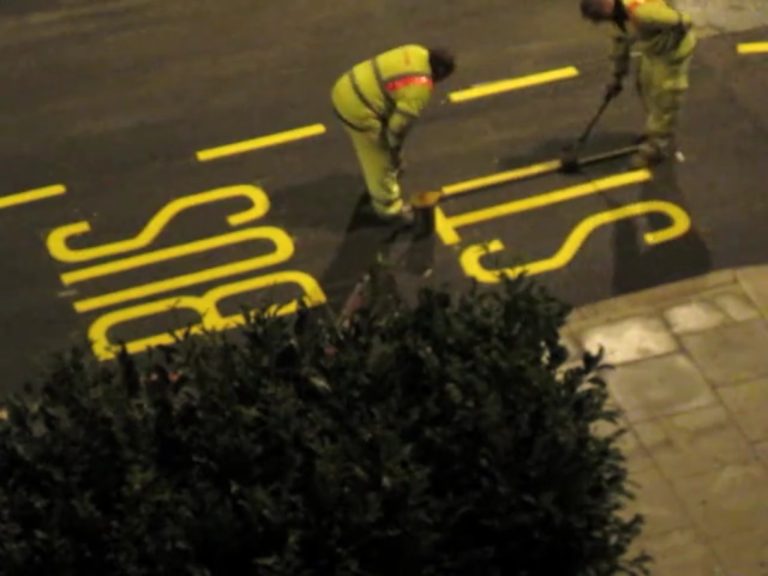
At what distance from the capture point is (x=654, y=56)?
11.1m

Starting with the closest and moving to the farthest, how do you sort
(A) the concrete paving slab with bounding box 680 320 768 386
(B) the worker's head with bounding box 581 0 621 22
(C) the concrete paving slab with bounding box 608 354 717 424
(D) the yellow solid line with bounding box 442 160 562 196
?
(C) the concrete paving slab with bounding box 608 354 717 424 < (A) the concrete paving slab with bounding box 680 320 768 386 < (B) the worker's head with bounding box 581 0 621 22 < (D) the yellow solid line with bounding box 442 160 562 196

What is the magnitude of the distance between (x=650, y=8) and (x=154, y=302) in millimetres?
4439

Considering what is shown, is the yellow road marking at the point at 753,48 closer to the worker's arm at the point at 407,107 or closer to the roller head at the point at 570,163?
the roller head at the point at 570,163

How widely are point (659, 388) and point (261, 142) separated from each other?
4.40 meters

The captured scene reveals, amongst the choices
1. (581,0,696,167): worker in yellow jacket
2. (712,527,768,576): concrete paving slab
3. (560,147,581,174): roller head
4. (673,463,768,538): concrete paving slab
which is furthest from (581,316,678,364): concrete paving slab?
(581,0,696,167): worker in yellow jacket

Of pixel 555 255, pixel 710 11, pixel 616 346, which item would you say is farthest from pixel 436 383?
pixel 710 11

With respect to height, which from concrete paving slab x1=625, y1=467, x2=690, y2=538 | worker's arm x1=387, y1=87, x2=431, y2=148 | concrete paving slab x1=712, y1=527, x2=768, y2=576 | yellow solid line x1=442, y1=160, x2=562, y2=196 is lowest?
concrete paving slab x1=712, y1=527, x2=768, y2=576

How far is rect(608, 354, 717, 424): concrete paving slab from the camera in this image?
31.3ft

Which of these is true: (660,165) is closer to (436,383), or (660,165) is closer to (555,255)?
(555,255)

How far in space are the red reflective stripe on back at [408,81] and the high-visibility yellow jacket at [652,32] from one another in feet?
5.44

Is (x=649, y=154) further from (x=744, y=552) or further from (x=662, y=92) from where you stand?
(x=744, y=552)

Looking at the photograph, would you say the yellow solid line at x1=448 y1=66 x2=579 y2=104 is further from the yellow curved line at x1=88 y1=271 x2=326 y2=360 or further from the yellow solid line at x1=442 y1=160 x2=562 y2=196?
the yellow curved line at x1=88 y1=271 x2=326 y2=360

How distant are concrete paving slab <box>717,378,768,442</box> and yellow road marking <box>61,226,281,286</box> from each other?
12.7 ft

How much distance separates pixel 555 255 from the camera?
10.9m
